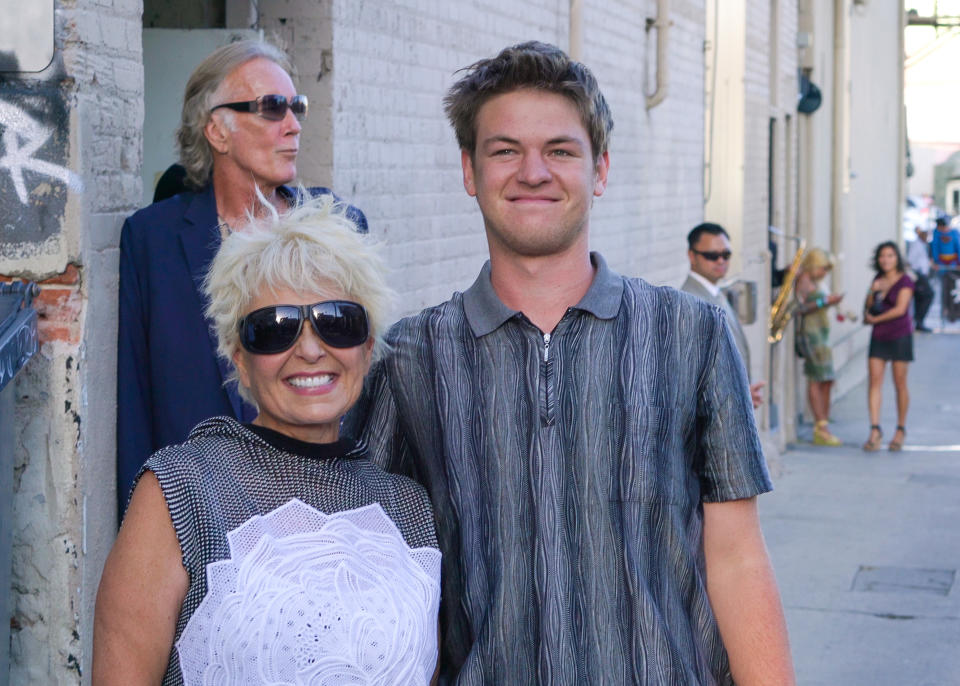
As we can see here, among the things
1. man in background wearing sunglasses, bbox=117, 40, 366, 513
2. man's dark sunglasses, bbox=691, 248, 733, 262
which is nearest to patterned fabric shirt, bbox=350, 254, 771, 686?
man in background wearing sunglasses, bbox=117, 40, 366, 513

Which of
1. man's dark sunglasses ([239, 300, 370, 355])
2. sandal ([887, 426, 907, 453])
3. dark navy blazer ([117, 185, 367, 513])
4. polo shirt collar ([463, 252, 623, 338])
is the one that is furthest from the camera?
sandal ([887, 426, 907, 453])

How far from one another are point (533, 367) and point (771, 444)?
10887mm

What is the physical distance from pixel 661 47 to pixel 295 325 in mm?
8216

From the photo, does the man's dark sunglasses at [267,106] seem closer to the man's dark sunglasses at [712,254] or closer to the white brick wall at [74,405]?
the white brick wall at [74,405]

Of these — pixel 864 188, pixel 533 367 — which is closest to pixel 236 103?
pixel 533 367

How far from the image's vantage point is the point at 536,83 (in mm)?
2592

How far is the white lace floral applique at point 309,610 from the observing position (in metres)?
2.18

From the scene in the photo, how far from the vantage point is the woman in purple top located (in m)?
13.8

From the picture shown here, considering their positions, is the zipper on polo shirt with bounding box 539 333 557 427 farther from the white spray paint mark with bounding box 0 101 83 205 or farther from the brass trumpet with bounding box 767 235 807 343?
the brass trumpet with bounding box 767 235 807 343

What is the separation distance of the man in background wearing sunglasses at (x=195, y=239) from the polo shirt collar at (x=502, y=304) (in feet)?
2.49

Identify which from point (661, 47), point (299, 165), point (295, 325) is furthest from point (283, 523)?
point (661, 47)

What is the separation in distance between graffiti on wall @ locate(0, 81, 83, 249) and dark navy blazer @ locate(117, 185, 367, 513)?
0.73 ft

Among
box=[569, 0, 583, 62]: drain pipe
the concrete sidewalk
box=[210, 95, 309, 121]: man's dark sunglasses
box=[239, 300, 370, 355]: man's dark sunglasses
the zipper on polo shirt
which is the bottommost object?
the concrete sidewalk

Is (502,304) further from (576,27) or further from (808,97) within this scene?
(808,97)
